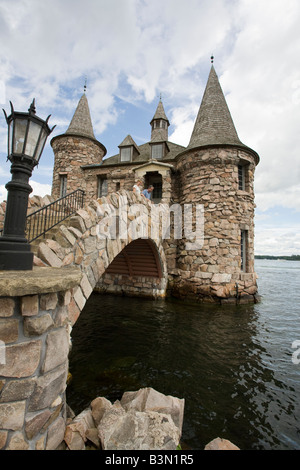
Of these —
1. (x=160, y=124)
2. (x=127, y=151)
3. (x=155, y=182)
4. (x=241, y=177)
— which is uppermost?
(x=160, y=124)

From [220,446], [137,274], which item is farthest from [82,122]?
[220,446]

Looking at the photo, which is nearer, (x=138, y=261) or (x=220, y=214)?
(x=220, y=214)

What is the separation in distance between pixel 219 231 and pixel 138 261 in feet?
13.9

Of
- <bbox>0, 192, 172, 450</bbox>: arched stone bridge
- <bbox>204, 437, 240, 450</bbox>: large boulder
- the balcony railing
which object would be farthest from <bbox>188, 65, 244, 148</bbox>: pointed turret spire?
<bbox>204, 437, 240, 450</bbox>: large boulder

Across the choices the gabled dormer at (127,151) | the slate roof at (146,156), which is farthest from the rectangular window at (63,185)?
the gabled dormer at (127,151)

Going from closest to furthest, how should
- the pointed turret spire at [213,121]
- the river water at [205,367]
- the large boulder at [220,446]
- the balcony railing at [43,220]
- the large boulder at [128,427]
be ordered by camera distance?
the large boulder at [128,427] → the large boulder at [220,446] → the river water at [205,367] → the balcony railing at [43,220] → the pointed turret spire at [213,121]

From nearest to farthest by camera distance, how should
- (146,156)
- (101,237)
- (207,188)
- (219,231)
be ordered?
(101,237), (219,231), (207,188), (146,156)

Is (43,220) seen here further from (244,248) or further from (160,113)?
(160,113)

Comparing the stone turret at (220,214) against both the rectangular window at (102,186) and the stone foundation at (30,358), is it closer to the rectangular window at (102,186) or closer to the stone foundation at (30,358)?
the rectangular window at (102,186)

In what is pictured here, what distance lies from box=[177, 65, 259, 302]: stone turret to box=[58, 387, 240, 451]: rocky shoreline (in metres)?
7.24

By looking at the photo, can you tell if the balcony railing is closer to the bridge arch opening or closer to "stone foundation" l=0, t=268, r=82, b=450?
"stone foundation" l=0, t=268, r=82, b=450

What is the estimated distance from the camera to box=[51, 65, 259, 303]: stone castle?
388 inches

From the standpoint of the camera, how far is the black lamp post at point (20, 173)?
2.32 meters

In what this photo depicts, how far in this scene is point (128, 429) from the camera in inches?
93.6
